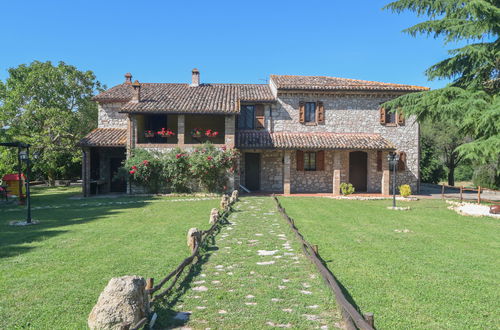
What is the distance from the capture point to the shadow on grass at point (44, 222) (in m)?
6.75

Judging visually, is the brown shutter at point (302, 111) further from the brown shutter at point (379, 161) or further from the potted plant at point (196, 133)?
the potted plant at point (196, 133)

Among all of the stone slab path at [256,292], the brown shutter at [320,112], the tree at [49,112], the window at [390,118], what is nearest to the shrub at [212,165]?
the brown shutter at [320,112]

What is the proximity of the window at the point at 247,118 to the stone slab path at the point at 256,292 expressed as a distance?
1293 cm

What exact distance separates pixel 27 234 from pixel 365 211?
1038cm

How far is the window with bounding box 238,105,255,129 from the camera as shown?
63.0 ft

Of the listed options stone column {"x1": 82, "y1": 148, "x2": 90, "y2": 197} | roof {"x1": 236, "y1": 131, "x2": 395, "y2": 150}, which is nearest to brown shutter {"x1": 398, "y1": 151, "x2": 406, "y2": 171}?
roof {"x1": 236, "y1": 131, "x2": 395, "y2": 150}

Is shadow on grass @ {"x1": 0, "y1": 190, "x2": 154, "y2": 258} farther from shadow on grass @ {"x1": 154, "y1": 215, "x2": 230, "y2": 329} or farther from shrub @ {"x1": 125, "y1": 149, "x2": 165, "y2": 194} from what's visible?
shadow on grass @ {"x1": 154, "y1": 215, "x2": 230, "y2": 329}

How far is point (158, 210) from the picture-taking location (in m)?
11.6

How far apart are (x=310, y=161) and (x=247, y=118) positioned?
4498 millimetres

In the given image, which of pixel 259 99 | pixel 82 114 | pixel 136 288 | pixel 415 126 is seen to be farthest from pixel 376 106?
pixel 82 114

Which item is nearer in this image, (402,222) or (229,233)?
(229,233)

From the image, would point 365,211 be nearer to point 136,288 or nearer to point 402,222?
point 402,222

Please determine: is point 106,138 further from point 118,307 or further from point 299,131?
point 118,307

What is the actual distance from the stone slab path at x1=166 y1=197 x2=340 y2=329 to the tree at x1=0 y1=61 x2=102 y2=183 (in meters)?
19.7
